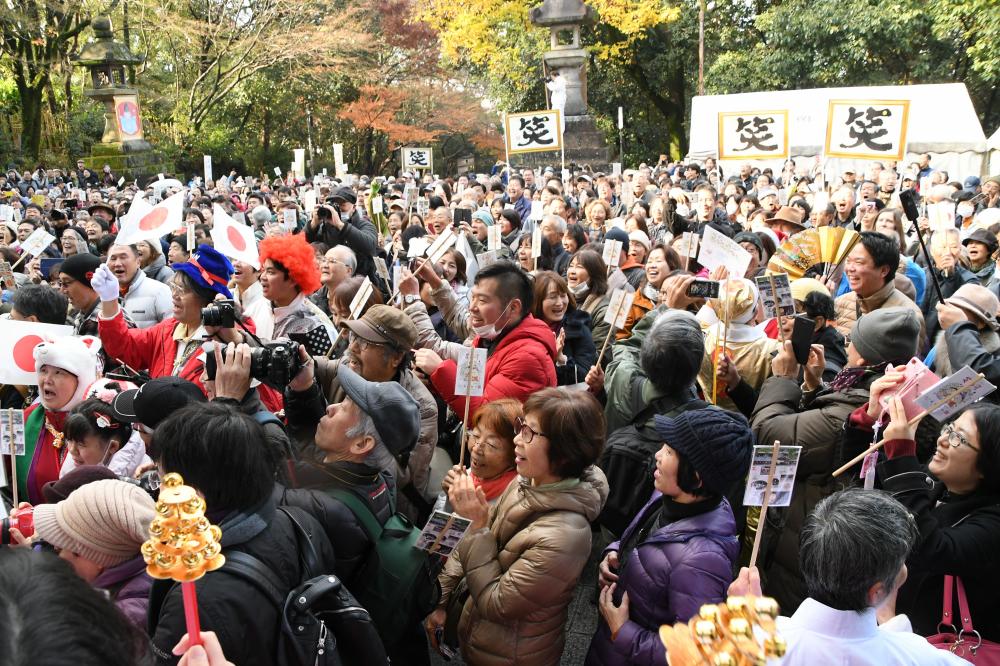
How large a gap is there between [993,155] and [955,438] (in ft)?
59.0

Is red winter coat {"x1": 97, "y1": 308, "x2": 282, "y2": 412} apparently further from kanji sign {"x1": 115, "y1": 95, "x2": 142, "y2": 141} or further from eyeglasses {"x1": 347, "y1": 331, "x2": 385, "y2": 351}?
kanji sign {"x1": 115, "y1": 95, "x2": 142, "y2": 141}

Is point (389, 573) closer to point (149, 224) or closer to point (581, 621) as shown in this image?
point (581, 621)

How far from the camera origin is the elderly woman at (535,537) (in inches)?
99.0

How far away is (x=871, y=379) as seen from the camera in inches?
120

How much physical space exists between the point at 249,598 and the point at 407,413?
90cm

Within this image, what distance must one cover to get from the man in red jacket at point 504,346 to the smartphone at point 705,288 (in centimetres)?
84

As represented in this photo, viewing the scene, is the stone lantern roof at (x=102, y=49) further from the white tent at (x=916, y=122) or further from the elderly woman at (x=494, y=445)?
the elderly woman at (x=494, y=445)

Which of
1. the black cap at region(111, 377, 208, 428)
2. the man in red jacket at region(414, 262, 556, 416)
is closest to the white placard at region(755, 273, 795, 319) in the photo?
the man in red jacket at region(414, 262, 556, 416)

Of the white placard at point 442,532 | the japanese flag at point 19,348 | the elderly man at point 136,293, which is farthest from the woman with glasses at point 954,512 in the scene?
the elderly man at point 136,293

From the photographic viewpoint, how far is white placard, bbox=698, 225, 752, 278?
14.7 ft

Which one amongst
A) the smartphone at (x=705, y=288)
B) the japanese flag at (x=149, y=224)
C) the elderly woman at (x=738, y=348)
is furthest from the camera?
the japanese flag at (x=149, y=224)

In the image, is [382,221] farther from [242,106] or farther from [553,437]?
[242,106]

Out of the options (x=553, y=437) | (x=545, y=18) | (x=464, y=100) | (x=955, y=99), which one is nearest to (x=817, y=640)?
(x=553, y=437)

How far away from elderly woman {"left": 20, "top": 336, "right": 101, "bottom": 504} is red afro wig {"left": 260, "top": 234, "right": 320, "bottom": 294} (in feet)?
3.58
